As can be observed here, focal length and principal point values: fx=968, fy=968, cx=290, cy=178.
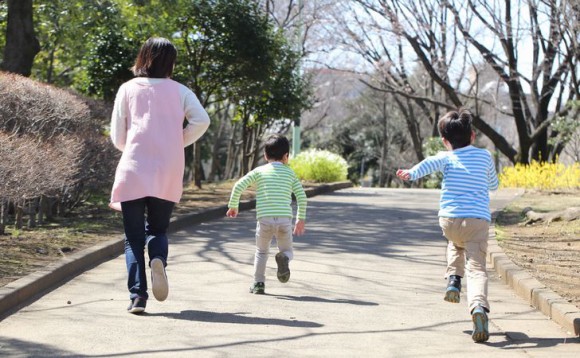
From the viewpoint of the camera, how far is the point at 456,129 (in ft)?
21.0

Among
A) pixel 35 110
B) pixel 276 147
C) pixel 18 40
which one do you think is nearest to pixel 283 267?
pixel 276 147

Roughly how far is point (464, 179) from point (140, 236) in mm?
2203

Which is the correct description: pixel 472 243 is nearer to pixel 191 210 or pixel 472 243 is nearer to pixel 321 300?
pixel 321 300

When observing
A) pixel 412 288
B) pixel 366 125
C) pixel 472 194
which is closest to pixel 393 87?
pixel 366 125

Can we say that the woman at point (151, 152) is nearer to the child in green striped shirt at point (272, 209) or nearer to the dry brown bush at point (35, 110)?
the child in green striped shirt at point (272, 209)

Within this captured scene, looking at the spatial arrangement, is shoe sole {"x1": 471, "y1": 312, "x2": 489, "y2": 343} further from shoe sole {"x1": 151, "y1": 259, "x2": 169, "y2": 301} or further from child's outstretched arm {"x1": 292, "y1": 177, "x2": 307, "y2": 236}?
child's outstretched arm {"x1": 292, "y1": 177, "x2": 307, "y2": 236}

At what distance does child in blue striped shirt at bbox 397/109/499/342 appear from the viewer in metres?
Answer: 6.25

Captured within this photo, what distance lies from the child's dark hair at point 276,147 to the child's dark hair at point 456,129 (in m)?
1.70

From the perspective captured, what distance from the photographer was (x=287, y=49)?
21.6 m

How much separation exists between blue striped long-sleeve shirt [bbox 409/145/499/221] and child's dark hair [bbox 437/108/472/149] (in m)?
0.06

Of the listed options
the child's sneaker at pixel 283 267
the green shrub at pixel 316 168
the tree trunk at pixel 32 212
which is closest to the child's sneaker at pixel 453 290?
the child's sneaker at pixel 283 267

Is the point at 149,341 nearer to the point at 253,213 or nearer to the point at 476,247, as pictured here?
the point at 476,247

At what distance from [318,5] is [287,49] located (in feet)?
22.9

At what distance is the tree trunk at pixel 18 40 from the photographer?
49.5 ft
